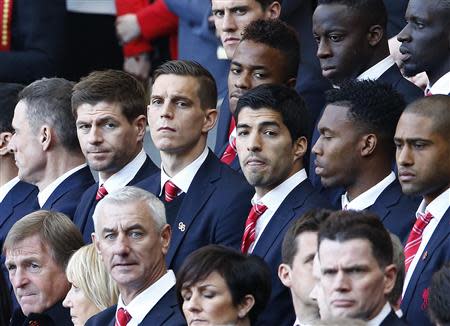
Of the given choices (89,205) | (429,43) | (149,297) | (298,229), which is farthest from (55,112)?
(298,229)

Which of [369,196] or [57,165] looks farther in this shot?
[57,165]

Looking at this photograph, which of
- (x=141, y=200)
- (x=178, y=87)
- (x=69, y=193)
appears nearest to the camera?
(x=141, y=200)

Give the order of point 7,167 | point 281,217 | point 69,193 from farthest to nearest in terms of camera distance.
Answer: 1. point 7,167
2. point 69,193
3. point 281,217

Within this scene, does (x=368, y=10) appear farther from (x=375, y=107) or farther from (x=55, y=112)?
(x=55, y=112)

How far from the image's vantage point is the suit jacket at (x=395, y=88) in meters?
9.14

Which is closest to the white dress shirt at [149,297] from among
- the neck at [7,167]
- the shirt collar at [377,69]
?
the shirt collar at [377,69]

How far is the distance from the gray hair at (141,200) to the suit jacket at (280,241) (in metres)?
0.48

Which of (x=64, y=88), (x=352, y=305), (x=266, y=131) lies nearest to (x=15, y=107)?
(x=64, y=88)

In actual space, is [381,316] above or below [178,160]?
below

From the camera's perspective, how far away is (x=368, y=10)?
9.45m

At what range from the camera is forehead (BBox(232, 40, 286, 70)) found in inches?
373

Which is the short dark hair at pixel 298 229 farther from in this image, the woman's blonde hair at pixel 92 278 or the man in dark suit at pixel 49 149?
the man in dark suit at pixel 49 149

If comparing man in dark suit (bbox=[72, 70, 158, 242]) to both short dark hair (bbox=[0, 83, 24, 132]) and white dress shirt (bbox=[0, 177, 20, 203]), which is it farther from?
short dark hair (bbox=[0, 83, 24, 132])

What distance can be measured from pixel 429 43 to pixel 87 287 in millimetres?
2197
